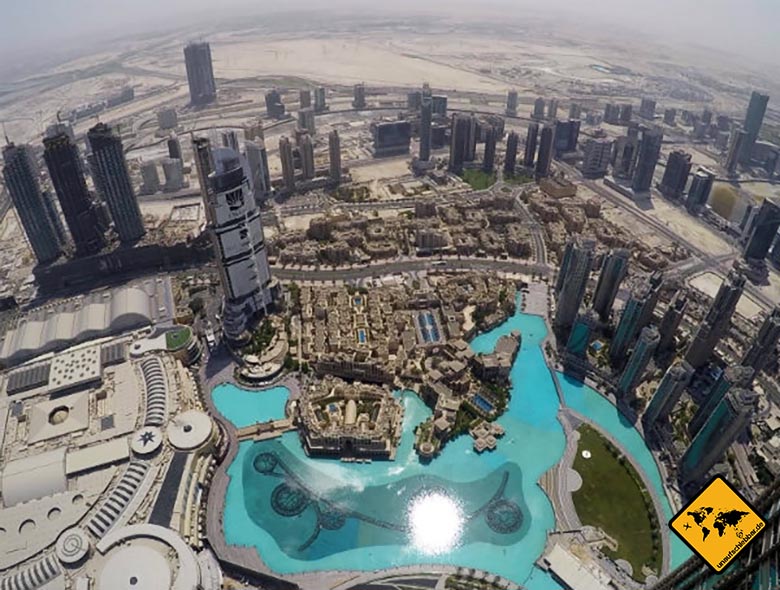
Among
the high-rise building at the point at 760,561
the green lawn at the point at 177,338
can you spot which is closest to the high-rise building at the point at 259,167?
the green lawn at the point at 177,338

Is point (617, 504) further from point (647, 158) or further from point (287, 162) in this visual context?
point (287, 162)

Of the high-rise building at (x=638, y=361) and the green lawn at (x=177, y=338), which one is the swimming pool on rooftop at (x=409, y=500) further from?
the green lawn at (x=177, y=338)

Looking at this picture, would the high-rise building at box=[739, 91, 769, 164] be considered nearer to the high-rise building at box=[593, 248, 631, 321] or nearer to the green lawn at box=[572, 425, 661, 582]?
the high-rise building at box=[593, 248, 631, 321]

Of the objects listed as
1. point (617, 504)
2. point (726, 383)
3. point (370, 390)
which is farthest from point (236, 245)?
point (726, 383)

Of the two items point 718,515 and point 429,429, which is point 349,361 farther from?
point 718,515
